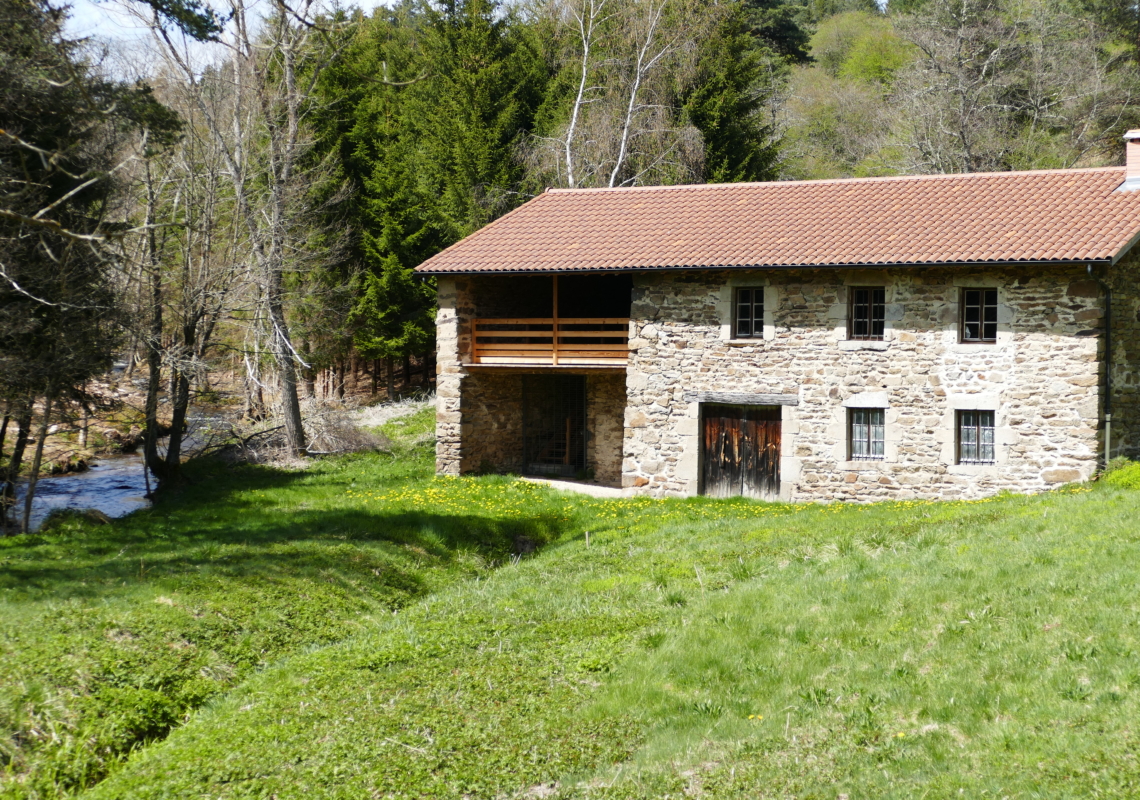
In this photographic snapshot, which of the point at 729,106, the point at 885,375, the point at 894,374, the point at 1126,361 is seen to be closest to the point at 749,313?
the point at 885,375

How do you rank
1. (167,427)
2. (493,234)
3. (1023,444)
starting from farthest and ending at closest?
(167,427) → (493,234) → (1023,444)

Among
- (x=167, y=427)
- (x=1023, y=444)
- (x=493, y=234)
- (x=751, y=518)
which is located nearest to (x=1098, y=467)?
(x=1023, y=444)

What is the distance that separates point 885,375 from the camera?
18.6m

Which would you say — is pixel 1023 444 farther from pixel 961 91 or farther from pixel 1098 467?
pixel 961 91

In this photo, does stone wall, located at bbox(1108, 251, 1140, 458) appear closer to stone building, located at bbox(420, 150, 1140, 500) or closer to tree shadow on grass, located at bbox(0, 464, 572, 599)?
stone building, located at bbox(420, 150, 1140, 500)

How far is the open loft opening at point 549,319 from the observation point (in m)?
21.6

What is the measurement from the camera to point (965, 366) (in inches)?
711

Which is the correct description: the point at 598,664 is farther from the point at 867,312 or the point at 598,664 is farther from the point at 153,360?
the point at 153,360

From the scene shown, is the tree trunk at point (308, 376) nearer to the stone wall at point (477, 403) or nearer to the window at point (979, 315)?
the stone wall at point (477, 403)

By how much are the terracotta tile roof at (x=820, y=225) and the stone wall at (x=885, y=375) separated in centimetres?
54

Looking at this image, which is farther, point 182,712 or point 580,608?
point 580,608

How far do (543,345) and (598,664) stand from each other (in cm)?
1325

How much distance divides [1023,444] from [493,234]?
11.6 metres

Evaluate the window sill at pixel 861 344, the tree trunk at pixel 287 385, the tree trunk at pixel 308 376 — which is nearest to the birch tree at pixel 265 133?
the tree trunk at pixel 287 385
